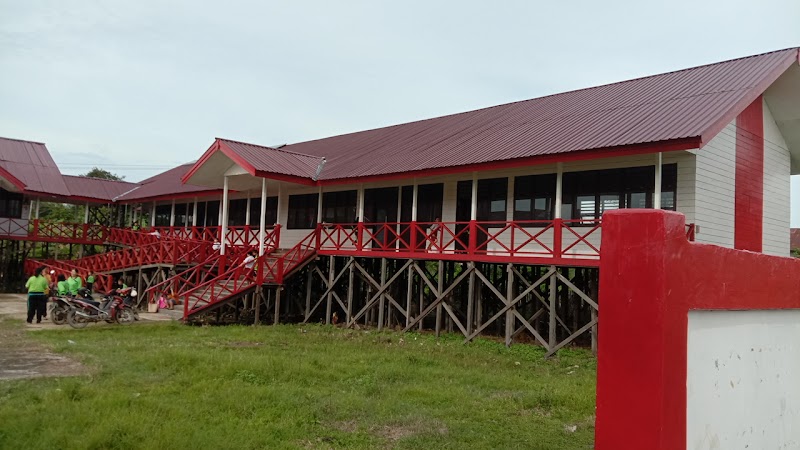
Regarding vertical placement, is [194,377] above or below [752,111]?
below

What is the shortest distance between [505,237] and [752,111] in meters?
6.24

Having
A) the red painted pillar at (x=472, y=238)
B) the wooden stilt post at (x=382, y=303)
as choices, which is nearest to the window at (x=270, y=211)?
the wooden stilt post at (x=382, y=303)

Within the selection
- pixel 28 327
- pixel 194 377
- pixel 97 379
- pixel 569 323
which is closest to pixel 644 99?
pixel 569 323

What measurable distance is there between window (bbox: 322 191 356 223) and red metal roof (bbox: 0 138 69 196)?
15603 millimetres

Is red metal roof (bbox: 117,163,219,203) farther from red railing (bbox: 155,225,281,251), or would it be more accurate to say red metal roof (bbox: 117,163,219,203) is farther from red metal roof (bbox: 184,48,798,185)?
red metal roof (bbox: 184,48,798,185)

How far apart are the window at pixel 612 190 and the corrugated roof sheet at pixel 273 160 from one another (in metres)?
8.50

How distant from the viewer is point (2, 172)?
88.6ft

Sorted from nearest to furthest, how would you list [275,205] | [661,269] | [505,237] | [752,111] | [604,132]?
[661,269] < [604,132] < [752,111] < [505,237] < [275,205]

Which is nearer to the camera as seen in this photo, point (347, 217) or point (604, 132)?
point (604, 132)

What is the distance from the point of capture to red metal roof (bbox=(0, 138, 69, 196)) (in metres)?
29.5

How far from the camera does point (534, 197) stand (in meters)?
15.0

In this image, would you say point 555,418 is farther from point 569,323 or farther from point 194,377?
point 569,323

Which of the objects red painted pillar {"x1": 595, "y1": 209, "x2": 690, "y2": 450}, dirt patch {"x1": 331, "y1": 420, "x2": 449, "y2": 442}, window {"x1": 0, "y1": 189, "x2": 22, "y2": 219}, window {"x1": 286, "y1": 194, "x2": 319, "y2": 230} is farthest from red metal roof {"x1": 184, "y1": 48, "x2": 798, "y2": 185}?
window {"x1": 0, "y1": 189, "x2": 22, "y2": 219}

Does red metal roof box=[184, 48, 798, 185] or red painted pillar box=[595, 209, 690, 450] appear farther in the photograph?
red metal roof box=[184, 48, 798, 185]
